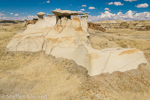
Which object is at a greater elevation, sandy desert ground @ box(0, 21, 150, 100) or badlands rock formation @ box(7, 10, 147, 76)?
badlands rock formation @ box(7, 10, 147, 76)

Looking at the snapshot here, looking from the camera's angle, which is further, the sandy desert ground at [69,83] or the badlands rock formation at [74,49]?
the badlands rock formation at [74,49]

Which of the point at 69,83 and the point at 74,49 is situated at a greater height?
the point at 74,49

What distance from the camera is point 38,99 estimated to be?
12.6 ft

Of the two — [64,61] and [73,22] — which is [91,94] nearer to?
[64,61]

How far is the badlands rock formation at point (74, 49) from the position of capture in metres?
5.12

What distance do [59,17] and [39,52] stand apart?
12.9 feet

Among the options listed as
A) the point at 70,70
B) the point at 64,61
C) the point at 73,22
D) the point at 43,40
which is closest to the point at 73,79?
the point at 70,70

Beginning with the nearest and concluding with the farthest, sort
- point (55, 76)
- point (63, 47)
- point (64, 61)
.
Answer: point (55, 76)
point (64, 61)
point (63, 47)

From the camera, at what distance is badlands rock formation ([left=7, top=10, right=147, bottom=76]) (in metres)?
5.12

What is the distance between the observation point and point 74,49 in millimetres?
7305

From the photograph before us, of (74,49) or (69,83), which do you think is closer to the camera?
(69,83)

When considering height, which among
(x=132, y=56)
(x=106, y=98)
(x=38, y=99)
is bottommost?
(x=38, y=99)

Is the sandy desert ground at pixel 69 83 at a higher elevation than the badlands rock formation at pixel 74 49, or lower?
lower

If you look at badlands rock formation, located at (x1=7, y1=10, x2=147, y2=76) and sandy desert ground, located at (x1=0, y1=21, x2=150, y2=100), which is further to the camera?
badlands rock formation, located at (x1=7, y1=10, x2=147, y2=76)
